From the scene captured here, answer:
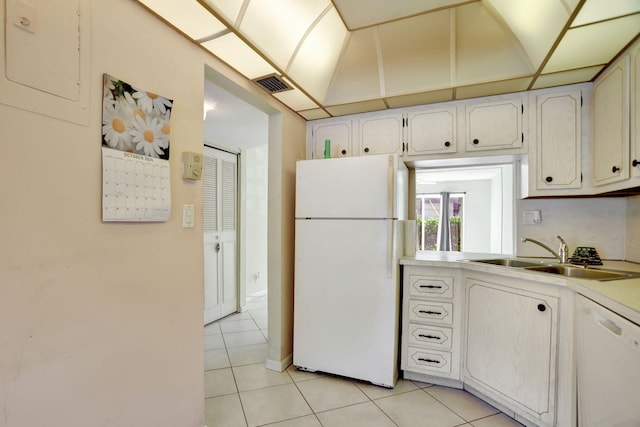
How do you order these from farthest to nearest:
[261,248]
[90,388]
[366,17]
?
1. [261,248]
2. [366,17]
3. [90,388]

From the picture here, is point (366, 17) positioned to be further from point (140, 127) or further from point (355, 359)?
point (355, 359)

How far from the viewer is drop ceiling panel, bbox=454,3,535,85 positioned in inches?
71.2

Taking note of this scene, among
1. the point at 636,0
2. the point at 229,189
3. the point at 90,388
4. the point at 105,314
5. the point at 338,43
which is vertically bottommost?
the point at 90,388

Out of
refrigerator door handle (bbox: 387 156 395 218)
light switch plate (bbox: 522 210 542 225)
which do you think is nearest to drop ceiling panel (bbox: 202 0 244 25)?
refrigerator door handle (bbox: 387 156 395 218)

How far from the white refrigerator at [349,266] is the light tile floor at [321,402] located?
0.41 ft

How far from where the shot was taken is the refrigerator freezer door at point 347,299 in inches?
78.1

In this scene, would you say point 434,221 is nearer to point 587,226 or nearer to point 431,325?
point 587,226

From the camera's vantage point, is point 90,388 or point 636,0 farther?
point 636,0

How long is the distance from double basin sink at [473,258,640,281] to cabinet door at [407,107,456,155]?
926 mm

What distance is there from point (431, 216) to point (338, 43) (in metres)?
2.30

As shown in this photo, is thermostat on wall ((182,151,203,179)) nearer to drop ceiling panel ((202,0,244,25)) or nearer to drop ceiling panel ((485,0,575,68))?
drop ceiling panel ((202,0,244,25))

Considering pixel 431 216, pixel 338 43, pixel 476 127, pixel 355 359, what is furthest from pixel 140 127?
pixel 431 216

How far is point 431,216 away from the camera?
352 cm

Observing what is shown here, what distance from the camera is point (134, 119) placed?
3.94 ft
